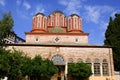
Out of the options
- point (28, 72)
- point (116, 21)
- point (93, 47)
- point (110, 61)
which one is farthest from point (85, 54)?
point (116, 21)

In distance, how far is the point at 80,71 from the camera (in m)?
23.9

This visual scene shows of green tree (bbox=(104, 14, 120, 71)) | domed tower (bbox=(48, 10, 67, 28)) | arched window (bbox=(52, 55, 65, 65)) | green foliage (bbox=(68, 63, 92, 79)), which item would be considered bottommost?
green foliage (bbox=(68, 63, 92, 79))

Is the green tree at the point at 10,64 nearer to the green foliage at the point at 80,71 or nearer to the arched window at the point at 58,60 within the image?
the arched window at the point at 58,60

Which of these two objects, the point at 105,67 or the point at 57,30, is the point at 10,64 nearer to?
the point at 57,30

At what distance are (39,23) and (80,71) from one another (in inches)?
408

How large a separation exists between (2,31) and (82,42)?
13110 millimetres

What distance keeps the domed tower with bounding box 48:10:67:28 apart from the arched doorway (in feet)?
21.2

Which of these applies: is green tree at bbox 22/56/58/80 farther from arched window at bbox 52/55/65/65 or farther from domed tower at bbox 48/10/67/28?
domed tower at bbox 48/10/67/28

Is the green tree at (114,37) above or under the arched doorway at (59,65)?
above

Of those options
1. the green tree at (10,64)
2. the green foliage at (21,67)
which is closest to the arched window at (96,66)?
the green foliage at (21,67)

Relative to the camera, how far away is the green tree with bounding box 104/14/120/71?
2985 centimetres

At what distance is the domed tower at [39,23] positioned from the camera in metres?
30.6

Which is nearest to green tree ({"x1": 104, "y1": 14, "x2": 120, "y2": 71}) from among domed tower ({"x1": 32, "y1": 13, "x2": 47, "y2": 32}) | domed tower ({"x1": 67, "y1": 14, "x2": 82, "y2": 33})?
domed tower ({"x1": 67, "y1": 14, "x2": 82, "y2": 33})

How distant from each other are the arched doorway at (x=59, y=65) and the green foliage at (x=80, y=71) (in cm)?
163
